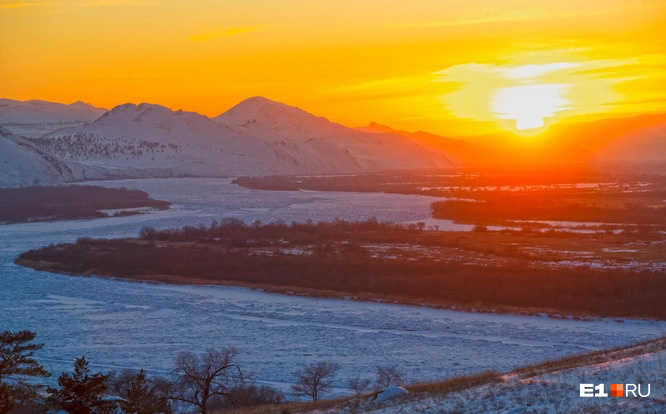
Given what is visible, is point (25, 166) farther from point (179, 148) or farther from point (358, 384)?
point (358, 384)

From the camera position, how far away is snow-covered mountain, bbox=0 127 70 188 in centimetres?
10312

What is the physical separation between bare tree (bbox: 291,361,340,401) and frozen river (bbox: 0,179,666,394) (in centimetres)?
35

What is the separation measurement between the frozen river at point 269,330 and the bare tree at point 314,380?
1.16 feet

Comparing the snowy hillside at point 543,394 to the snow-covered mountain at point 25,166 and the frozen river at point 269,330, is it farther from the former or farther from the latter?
the snow-covered mountain at point 25,166

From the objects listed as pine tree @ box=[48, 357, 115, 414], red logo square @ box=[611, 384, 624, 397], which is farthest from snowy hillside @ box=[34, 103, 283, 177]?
red logo square @ box=[611, 384, 624, 397]

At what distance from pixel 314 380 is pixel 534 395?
7996mm

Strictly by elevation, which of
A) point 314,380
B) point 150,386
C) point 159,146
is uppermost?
point 159,146

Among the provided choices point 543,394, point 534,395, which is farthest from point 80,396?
point 543,394

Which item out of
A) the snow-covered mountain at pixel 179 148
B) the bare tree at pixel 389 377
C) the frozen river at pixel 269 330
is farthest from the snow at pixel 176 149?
the bare tree at pixel 389 377

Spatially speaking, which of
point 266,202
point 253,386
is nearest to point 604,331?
point 253,386

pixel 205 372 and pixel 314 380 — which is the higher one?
pixel 205 372

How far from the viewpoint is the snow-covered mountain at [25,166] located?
338ft

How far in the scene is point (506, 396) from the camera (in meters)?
11.3

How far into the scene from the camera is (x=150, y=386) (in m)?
18.7
